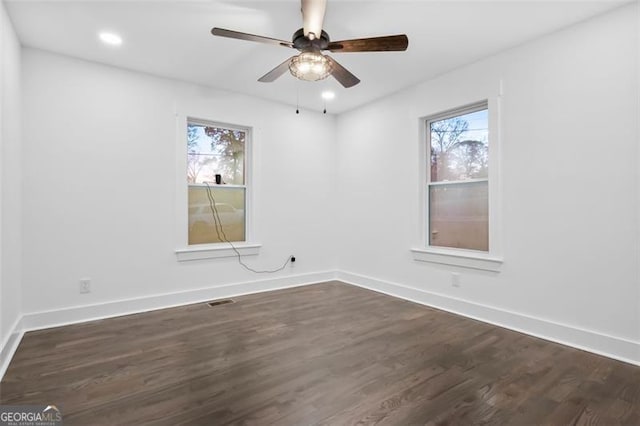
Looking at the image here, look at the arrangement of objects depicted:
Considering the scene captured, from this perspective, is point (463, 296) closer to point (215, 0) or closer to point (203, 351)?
point (203, 351)

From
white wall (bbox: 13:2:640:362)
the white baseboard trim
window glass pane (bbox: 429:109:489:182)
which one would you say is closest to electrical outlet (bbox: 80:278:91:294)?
white wall (bbox: 13:2:640:362)

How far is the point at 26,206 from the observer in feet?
9.82

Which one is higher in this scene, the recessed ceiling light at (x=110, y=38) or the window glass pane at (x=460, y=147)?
the recessed ceiling light at (x=110, y=38)

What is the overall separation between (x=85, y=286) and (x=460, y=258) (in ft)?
12.5

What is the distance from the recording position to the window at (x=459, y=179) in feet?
11.2

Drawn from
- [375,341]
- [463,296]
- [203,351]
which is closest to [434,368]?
[375,341]

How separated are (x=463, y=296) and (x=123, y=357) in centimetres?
315

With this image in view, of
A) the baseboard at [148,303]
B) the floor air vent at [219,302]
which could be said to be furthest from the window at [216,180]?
the floor air vent at [219,302]

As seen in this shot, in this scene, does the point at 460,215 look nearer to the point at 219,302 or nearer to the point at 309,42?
the point at 309,42

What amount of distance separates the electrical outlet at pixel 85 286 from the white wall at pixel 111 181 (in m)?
0.05

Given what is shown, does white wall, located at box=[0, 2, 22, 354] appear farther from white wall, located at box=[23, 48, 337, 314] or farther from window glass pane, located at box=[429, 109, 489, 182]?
window glass pane, located at box=[429, 109, 489, 182]

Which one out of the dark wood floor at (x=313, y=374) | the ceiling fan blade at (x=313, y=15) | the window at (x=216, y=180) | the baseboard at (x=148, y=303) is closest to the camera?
the dark wood floor at (x=313, y=374)

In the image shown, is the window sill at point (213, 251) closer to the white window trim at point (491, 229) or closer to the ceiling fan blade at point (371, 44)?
the white window trim at point (491, 229)

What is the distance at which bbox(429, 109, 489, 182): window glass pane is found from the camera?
343 centimetres
